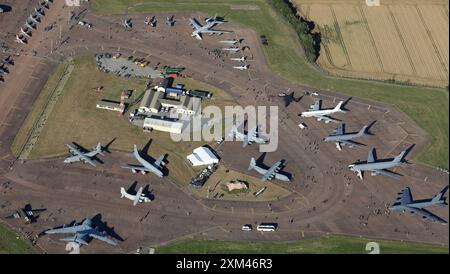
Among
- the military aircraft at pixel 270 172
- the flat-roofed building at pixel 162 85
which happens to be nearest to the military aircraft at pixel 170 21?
the flat-roofed building at pixel 162 85

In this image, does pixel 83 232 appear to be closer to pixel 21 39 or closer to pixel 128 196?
pixel 128 196

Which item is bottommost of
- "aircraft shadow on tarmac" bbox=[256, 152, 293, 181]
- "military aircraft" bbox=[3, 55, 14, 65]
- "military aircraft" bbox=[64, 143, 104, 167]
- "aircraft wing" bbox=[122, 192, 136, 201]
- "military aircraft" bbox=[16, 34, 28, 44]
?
"aircraft wing" bbox=[122, 192, 136, 201]

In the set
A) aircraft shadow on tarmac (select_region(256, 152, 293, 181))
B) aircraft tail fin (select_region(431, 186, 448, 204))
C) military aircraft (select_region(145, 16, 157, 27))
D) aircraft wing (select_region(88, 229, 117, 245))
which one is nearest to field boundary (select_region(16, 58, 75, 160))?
military aircraft (select_region(145, 16, 157, 27))

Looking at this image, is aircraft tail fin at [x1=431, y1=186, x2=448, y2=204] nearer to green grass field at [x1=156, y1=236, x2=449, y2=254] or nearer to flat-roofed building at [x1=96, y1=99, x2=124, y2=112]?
green grass field at [x1=156, y1=236, x2=449, y2=254]

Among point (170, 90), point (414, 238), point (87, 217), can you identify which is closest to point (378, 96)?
point (414, 238)

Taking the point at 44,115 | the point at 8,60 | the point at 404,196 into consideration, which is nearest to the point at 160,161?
the point at 44,115

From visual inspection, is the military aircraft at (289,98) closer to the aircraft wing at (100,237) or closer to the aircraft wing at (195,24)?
the aircraft wing at (195,24)

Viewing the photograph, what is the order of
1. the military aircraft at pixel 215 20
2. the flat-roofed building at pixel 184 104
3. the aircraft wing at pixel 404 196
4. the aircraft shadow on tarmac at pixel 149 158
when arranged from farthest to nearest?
the military aircraft at pixel 215 20, the flat-roofed building at pixel 184 104, the aircraft shadow on tarmac at pixel 149 158, the aircraft wing at pixel 404 196
